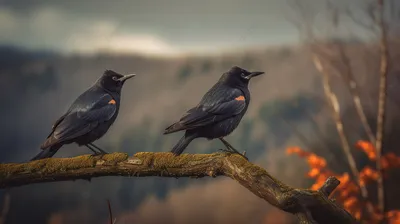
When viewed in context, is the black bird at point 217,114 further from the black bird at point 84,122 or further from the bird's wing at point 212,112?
the black bird at point 84,122

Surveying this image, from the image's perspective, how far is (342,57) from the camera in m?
5.46

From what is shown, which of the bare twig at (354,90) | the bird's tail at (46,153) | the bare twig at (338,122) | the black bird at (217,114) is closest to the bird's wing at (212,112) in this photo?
the black bird at (217,114)

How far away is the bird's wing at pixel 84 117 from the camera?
331 cm

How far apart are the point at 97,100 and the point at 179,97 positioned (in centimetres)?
209

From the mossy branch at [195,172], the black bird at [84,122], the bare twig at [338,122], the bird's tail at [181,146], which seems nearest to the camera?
the mossy branch at [195,172]

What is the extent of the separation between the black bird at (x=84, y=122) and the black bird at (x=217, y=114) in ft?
1.46

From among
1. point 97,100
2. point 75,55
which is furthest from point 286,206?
point 75,55

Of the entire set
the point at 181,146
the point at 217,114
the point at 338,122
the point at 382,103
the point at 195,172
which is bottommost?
the point at 338,122

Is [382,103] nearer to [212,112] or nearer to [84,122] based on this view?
[212,112]

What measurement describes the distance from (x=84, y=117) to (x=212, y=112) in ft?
2.86

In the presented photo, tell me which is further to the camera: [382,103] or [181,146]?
[382,103]

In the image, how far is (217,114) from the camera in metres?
3.29

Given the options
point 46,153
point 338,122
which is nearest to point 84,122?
point 46,153

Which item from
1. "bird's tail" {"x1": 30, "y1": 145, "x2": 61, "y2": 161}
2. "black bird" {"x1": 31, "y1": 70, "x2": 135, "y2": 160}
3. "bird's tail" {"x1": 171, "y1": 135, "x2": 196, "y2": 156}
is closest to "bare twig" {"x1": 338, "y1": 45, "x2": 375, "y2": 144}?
"bird's tail" {"x1": 171, "y1": 135, "x2": 196, "y2": 156}
